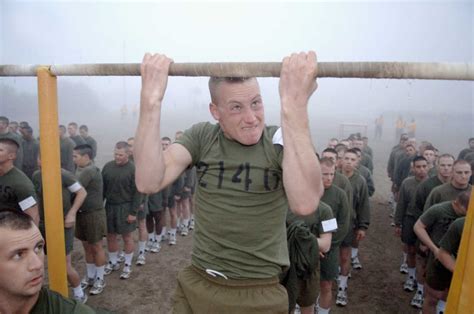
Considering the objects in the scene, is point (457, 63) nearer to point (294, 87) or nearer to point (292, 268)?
point (294, 87)

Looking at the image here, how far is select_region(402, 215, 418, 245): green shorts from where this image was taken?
5160mm

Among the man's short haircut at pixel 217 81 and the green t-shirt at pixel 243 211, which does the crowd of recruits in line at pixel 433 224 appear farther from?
the man's short haircut at pixel 217 81

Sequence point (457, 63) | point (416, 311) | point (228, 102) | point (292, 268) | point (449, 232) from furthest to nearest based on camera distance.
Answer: point (416, 311), point (449, 232), point (292, 268), point (228, 102), point (457, 63)

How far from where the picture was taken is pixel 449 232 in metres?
3.25

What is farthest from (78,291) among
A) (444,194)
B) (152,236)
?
(444,194)

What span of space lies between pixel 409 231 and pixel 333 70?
15.2ft

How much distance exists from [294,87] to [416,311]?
15.0 feet

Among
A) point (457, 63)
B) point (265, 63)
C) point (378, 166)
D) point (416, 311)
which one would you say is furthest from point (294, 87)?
point (378, 166)

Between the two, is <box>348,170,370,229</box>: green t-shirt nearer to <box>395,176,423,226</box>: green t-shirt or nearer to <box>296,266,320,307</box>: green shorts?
<box>395,176,423,226</box>: green t-shirt

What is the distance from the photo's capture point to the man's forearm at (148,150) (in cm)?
149

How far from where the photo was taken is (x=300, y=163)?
1.35 m

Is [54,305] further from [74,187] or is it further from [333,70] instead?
[74,187]

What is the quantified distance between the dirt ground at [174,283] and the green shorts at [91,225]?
0.84 m

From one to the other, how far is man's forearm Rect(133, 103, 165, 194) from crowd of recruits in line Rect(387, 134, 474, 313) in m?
2.81
